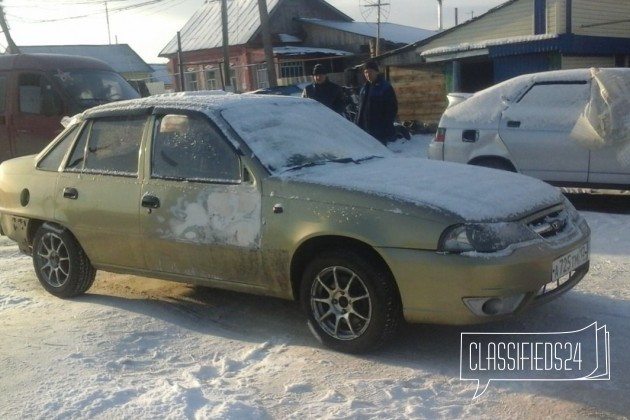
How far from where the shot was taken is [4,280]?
21.0 feet

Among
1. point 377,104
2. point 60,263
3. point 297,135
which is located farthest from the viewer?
point 377,104

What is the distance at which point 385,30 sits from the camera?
37938 mm

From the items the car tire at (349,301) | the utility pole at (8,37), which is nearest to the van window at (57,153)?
the car tire at (349,301)

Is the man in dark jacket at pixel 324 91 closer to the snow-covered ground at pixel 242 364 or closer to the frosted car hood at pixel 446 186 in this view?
the snow-covered ground at pixel 242 364

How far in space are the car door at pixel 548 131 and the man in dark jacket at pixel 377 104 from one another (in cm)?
126

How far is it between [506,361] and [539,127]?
469 centimetres

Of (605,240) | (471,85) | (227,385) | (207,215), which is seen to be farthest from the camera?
(471,85)

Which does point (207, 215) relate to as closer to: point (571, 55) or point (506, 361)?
point (506, 361)

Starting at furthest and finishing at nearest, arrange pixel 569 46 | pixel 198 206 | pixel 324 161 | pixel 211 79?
pixel 211 79, pixel 569 46, pixel 324 161, pixel 198 206

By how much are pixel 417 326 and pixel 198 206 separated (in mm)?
1594

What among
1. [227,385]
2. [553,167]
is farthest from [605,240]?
[227,385]

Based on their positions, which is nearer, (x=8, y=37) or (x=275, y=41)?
(x=8, y=37)

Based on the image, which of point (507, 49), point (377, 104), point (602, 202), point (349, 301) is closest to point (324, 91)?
point (377, 104)

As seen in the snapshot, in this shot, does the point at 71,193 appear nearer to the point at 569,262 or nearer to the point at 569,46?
the point at 569,262
